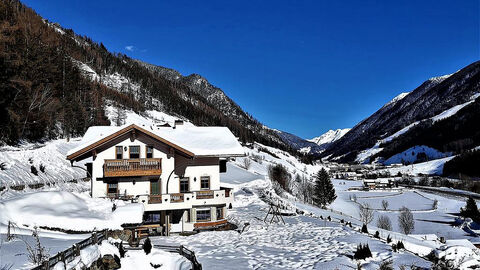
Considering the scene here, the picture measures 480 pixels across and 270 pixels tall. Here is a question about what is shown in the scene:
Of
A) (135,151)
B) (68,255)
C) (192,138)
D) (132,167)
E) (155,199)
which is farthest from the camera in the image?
(192,138)

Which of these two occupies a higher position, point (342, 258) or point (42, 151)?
point (42, 151)

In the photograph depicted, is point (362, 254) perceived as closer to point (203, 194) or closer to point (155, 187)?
point (203, 194)

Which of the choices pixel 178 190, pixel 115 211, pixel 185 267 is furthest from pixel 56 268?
pixel 178 190

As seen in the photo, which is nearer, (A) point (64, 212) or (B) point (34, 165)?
(A) point (64, 212)

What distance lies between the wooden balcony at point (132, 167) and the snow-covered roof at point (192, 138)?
2053mm

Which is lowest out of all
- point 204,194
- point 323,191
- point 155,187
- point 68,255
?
point 323,191

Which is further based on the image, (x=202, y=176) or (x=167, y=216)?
(x=202, y=176)

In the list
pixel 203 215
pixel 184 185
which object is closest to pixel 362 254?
pixel 203 215

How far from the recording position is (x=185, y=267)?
597 inches

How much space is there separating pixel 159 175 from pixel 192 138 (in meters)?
5.48

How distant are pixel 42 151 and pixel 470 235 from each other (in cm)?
7088

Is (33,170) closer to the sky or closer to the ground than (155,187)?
closer to the sky

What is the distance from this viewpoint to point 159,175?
27.1 m

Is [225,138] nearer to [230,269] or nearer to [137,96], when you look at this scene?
[230,269]
